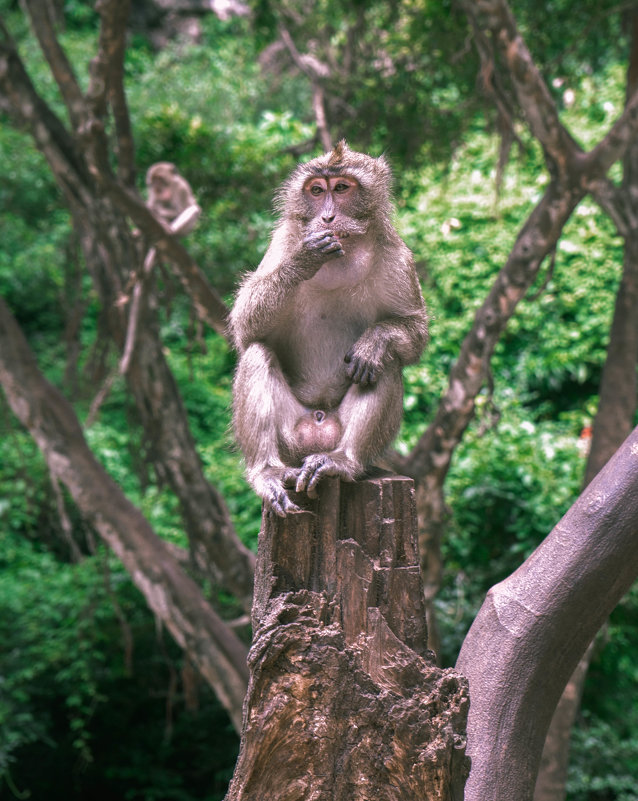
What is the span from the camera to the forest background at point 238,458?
22.8 ft

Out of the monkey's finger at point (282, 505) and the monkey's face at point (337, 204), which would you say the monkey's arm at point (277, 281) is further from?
the monkey's finger at point (282, 505)

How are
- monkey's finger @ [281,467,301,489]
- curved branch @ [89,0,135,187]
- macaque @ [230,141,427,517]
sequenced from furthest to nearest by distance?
curved branch @ [89,0,135,187] < macaque @ [230,141,427,517] < monkey's finger @ [281,467,301,489]

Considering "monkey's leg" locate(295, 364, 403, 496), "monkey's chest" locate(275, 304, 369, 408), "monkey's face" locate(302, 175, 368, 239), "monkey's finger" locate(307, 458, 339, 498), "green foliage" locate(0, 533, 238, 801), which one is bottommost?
"green foliage" locate(0, 533, 238, 801)

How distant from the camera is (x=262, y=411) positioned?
3096mm

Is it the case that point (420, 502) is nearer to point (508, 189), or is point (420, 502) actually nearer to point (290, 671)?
point (290, 671)

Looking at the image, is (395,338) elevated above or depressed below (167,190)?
below

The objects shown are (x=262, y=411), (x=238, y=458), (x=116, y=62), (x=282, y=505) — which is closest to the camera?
(x=282, y=505)

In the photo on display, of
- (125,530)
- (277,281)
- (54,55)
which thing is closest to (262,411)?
(277,281)

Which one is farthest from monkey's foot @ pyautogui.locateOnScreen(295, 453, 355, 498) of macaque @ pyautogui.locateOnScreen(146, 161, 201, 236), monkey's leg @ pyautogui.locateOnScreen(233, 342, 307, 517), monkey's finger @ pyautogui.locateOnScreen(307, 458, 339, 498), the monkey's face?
macaque @ pyautogui.locateOnScreen(146, 161, 201, 236)

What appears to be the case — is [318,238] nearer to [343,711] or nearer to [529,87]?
[343,711]

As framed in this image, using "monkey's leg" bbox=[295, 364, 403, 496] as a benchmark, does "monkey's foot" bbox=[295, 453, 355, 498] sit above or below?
below

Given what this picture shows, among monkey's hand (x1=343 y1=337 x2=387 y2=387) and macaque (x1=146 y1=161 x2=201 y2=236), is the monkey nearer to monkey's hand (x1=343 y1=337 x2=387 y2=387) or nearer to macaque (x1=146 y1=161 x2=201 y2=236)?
macaque (x1=146 y1=161 x2=201 y2=236)

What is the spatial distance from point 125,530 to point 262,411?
3.04m

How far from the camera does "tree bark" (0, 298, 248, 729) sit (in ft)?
19.0
